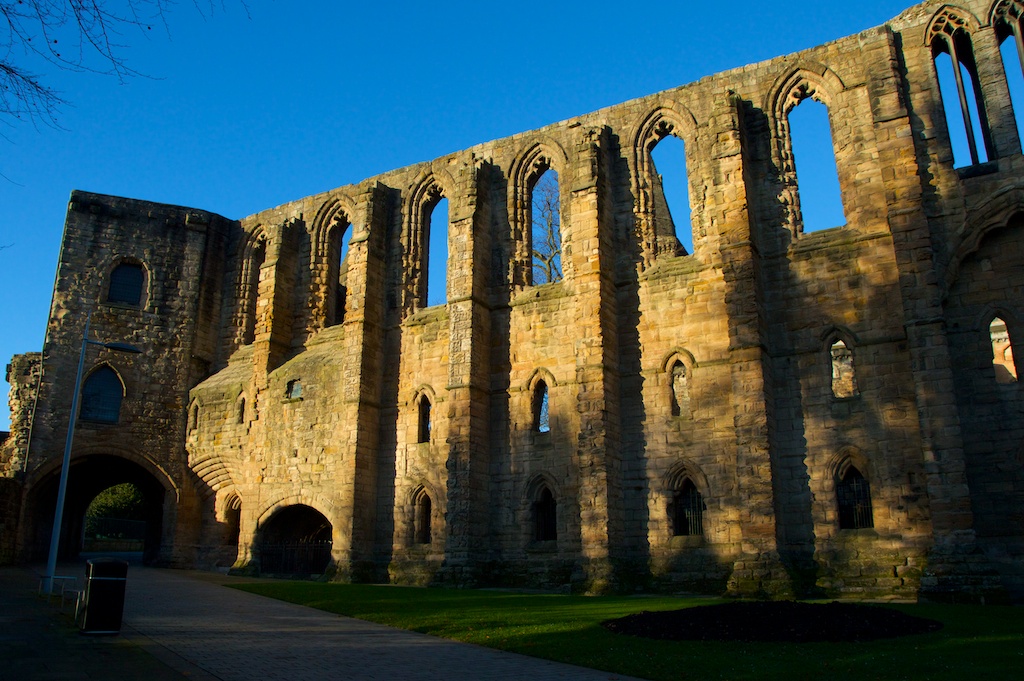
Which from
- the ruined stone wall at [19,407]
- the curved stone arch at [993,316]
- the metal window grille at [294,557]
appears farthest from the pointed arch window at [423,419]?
the curved stone arch at [993,316]

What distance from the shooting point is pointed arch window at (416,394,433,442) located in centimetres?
2223

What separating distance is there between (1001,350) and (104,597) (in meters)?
24.4

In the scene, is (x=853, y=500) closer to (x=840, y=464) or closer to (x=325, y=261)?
(x=840, y=464)

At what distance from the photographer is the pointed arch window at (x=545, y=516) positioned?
19891 millimetres

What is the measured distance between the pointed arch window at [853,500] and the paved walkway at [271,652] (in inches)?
385

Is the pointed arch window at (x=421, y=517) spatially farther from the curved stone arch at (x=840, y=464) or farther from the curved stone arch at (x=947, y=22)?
the curved stone arch at (x=947, y=22)

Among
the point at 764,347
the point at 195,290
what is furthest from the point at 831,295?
the point at 195,290

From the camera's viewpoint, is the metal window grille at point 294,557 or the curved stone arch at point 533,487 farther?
the metal window grille at point 294,557

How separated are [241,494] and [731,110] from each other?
59.8ft

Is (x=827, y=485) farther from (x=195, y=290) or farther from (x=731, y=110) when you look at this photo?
(x=195, y=290)

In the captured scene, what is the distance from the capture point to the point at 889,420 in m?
16.3

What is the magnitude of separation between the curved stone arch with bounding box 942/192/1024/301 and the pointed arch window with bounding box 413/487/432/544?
44.7 ft

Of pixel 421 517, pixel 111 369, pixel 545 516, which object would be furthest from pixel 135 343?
pixel 545 516

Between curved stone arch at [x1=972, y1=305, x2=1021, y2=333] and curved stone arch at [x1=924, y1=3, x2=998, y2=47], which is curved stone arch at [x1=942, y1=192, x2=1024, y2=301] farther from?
curved stone arch at [x1=924, y1=3, x2=998, y2=47]
